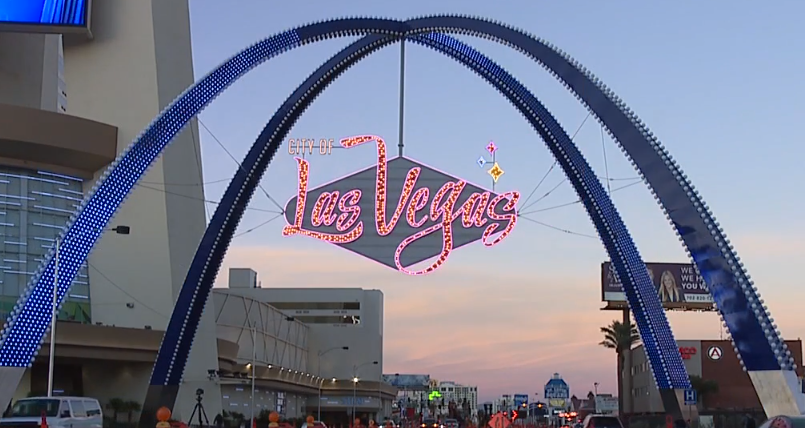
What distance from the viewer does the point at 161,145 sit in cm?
3725

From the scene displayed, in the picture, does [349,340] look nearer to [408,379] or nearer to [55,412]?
[408,379]

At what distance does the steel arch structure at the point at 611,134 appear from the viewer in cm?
2872

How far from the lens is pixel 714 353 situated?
7581cm

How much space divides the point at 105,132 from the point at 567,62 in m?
28.5

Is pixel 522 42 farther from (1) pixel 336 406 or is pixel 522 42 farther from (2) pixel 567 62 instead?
(1) pixel 336 406

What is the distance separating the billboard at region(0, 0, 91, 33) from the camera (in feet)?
174

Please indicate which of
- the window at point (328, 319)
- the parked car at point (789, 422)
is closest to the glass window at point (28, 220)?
the parked car at point (789, 422)

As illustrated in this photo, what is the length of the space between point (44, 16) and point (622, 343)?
5214 centimetres

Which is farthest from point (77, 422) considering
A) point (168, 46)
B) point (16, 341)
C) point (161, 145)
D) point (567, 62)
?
point (168, 46)

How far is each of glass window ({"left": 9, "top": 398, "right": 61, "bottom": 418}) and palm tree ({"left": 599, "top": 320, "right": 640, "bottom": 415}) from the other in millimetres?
61978

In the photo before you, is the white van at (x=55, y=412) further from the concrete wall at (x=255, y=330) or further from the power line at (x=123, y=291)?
the concrete wall at (x=255, y=330)

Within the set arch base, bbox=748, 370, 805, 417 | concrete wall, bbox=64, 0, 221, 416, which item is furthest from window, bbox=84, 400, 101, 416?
concrete wall, bbox=64, 0, 221, 416

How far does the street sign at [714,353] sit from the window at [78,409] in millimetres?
56540

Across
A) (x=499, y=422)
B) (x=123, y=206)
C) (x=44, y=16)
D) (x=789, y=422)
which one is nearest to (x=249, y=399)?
(x=123, y=206)
